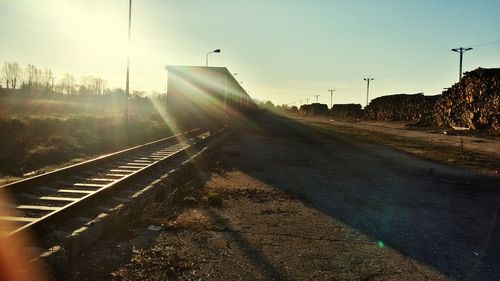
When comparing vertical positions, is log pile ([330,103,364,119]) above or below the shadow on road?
above

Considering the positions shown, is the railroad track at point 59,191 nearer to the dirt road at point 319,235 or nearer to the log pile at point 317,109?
the dirt road at point 319,235

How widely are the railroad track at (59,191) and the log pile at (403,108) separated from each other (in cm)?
4182

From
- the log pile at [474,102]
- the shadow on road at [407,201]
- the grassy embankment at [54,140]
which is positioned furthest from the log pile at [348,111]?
the shadow on road at [407,201]

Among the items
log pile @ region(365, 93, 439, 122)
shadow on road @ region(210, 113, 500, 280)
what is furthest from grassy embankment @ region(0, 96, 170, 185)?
log pile @ region(365, 93, 439, 122)

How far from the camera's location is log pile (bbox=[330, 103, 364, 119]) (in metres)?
80.8

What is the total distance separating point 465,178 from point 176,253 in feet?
33.0

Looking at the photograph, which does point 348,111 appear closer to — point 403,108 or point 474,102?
point 403,108

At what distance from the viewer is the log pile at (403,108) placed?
156 feet

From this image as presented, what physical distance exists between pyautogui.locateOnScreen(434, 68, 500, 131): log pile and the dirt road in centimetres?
2419

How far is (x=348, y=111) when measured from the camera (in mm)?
85875

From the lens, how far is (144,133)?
2509 cm

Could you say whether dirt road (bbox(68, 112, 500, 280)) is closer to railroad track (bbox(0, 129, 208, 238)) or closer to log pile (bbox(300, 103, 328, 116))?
railroad track (bbox(0, 129, 208, 238))

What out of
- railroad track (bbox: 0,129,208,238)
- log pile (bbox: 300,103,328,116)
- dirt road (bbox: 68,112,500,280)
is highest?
log pile (bbox: 300,103,328,116)

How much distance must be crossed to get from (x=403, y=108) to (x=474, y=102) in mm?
21340
